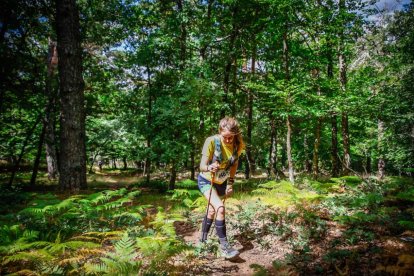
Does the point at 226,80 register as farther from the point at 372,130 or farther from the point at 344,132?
the point at 372,130

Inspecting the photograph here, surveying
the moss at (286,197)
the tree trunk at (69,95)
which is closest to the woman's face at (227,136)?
the moss at (286,197)

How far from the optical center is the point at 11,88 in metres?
10.1

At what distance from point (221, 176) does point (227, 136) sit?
695 millimetres

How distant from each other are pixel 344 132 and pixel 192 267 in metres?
11.7

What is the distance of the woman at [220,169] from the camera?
404cm

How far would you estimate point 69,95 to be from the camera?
755cm

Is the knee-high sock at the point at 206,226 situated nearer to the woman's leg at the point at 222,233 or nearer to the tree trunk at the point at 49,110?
the woman's leg at the point at 222,233

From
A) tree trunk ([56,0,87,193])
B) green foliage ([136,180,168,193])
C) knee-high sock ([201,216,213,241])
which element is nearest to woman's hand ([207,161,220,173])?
knee-high sock ([201,216,213,241])

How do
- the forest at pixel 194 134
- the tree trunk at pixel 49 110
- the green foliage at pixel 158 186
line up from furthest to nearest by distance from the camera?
1. the tree trunk at pixel 49 110
2. the green foliage at pixel 158 186
3. the forest at pixel 194 134

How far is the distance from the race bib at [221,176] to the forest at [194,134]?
1.15 m

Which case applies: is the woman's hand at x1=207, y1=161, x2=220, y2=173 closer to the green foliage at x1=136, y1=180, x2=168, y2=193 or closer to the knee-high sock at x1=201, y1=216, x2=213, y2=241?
the knee-high sock at x1=201, y1=216, x2=213, y2=241

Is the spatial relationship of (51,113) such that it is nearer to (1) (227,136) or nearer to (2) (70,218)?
(2) (70,218)

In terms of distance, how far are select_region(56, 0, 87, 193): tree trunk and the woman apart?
498cm

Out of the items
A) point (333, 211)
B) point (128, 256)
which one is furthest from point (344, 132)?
point (128, 256)
